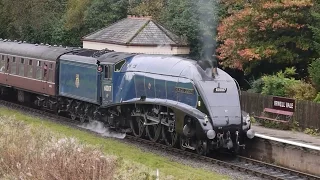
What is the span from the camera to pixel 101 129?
23406mm

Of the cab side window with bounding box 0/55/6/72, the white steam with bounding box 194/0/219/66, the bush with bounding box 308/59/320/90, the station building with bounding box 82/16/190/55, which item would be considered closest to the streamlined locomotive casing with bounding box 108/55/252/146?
the bush with bounding box 308/59/320/90

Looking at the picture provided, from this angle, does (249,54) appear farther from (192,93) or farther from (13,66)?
(13,66)

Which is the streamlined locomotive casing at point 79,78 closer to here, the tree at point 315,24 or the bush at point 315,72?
the bush at point 315,72

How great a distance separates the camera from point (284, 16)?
83.6ft

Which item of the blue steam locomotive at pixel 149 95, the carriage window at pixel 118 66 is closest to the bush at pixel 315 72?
the blue steam locomotive at pixel 149 95

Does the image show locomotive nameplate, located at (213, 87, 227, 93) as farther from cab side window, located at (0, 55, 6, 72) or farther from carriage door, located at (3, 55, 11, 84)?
cab side window, located at (0, 55, 6, 72)

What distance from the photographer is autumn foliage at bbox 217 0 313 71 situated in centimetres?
2531

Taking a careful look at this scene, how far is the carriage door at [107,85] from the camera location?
22031 millimetres

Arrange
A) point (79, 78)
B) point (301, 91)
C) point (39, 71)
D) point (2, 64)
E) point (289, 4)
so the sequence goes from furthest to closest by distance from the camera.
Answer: point (2, 64) < point (39, 71) < point (289, 4) < point (301, 91) < point (79, 78)

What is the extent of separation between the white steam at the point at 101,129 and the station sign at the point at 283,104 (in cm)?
649

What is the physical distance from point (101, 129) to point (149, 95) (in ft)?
13.9

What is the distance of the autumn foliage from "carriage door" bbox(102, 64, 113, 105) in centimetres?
708

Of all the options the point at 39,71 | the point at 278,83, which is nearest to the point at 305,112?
the point at 278,83

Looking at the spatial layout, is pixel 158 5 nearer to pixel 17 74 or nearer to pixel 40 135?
pixel 17 74
